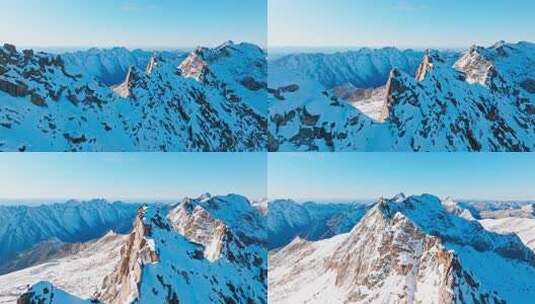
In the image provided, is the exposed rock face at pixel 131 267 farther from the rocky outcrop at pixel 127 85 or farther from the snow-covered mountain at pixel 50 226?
the rocky outcrop at pixel 127 85

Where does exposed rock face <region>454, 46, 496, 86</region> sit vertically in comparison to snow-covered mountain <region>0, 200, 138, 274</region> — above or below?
above

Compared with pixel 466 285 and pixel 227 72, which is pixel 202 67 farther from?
pixel 466 285

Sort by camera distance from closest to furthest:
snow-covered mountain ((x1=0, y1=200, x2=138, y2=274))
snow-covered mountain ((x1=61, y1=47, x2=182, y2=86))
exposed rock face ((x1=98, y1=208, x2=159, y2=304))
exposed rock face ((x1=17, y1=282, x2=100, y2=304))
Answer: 1. exposed rock face ((x1=17, y1=282, x2=100, y2=304))
2. exposed rock face ((x1=98, y1=208, x2=159, y2=304))
3. snow-covered mountain ((x1=0, y1=200, x2=138, y2=274))
4. snow-covered mountain ((x1=61, y1=47, x2=182, y2=86))

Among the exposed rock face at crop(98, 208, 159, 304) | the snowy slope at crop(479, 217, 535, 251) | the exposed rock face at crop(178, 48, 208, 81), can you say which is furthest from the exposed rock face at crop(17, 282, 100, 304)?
the exposed rock face at crop(178, 48, 208, 81)

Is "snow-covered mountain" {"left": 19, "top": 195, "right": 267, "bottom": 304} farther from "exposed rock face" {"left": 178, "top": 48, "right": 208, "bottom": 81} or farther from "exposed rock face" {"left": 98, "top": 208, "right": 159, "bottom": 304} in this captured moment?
"exposed rock face" {"left": 178, "top": 48, "right": 208, "bottom": 81}

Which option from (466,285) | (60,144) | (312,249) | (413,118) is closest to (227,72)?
(312,249)

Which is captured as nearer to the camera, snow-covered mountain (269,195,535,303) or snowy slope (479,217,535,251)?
snow-covered mountain (269,195,535,303)
